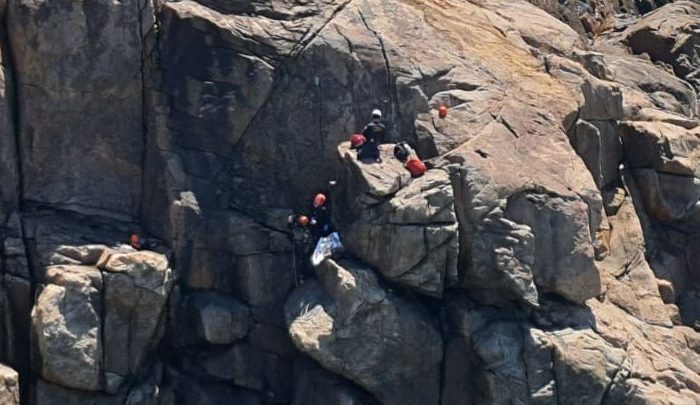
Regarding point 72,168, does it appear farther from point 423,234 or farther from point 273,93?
point 423,234

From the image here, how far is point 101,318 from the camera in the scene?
102 ft

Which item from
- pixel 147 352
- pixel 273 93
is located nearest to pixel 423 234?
pixel 273 93

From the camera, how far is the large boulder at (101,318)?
30.3 metres

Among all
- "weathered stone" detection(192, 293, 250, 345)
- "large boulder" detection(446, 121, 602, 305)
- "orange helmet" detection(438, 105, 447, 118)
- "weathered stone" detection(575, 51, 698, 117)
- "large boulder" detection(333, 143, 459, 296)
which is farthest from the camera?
"weathered stone" detection(575, 51, 698, 117)

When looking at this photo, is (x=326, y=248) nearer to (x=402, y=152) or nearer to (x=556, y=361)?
(x=402, y=152)

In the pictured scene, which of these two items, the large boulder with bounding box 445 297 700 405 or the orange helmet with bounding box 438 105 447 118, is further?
the orange helmet with bounding box 438 105 447 118

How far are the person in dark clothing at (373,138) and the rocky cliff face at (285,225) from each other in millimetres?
497

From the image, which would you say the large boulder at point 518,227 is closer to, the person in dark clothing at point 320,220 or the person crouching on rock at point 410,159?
the person crouching on rock at point 410,159

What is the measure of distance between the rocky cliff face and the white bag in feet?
0.92

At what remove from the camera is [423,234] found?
32.3 meters

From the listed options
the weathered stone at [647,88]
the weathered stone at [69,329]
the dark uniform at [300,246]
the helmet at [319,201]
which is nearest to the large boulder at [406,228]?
the helmet at [319,201]

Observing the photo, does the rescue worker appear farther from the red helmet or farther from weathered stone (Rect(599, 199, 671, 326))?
weathered stone (Rect(599, 199, 671, 326))

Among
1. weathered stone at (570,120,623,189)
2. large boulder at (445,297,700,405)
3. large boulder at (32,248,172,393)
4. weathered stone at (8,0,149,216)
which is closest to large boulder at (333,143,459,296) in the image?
large boulder at (445,297,700,405)

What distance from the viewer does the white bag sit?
32875 mm
